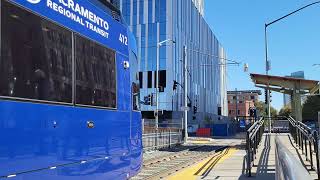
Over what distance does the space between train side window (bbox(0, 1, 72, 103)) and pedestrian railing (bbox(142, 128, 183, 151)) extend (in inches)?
725

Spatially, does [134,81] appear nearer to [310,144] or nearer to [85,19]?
[85,19]

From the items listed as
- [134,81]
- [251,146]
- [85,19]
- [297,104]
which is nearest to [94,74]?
[85,19]

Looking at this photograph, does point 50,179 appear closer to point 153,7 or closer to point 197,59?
point 153,7

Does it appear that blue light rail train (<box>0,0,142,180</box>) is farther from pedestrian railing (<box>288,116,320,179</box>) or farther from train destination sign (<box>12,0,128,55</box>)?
pedestrian railing (<box>288,116,320,179</box>)

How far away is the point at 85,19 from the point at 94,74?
0.89 meters

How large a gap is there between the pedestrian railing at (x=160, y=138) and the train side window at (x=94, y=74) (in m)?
16.5

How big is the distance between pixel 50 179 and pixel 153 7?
243 ft

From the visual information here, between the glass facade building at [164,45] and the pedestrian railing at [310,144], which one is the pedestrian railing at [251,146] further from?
the glass facade building at [164,45]

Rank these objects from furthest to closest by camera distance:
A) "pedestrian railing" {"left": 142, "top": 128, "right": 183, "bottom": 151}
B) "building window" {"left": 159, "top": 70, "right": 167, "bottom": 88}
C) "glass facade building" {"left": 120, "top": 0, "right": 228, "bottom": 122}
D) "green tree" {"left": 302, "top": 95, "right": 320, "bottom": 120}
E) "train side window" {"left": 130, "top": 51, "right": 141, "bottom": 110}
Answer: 1. "green tree" {"left": 302, "top": 95, "right": 320, "bottom": 120}
2. "glass facade building" {"left": 120, "top": 0, "right": 228, "bottom": 122}
3. "building window" {"left": 159, "top": 70, "right": 167, "bottom": 88}
4. "pedestrian railing" {"left": 142, "top": 128, "right": 183, "bottom": 151}
5. "train side window" {"left": 130, "top": 51, "right": 141, "bottom": 110}

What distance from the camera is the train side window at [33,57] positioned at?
559 centimetres

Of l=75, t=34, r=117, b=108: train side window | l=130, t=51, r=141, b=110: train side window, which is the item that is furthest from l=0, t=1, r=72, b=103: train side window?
l=130, t=51, r=141, b=110: train side window

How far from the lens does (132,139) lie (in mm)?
10164

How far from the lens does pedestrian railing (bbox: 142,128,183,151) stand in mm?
26281

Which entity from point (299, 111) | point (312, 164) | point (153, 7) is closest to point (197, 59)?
point (153, 7)
